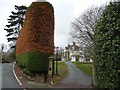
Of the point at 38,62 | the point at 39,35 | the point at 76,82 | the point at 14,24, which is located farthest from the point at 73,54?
the point at 38,62

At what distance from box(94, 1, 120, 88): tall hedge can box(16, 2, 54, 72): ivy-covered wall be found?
9513mm

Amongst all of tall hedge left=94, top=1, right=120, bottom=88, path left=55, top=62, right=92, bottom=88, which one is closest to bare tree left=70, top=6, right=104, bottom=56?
path left=55, top=62, right=92, bottom=88

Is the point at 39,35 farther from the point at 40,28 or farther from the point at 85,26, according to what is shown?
the point at 85,26

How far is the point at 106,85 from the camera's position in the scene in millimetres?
7832

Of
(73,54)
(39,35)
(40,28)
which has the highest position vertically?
(40,28)

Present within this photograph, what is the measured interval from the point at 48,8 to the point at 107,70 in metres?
12.5

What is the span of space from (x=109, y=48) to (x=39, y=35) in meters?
11.2

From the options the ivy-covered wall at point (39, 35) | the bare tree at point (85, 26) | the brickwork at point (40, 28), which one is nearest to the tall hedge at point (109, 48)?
the ivy-covered wall at point (39, 35)

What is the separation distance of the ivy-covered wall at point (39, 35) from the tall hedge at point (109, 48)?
9.51 metres

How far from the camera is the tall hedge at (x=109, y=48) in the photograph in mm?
7430

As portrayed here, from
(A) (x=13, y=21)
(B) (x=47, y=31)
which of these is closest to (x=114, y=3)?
(B) (x=47, y=31)

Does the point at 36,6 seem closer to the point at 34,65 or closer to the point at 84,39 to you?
the point at 34,65

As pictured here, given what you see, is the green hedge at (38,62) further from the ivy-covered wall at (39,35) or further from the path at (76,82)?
the path at (76,82)

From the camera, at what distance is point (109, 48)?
7609 millimetres
